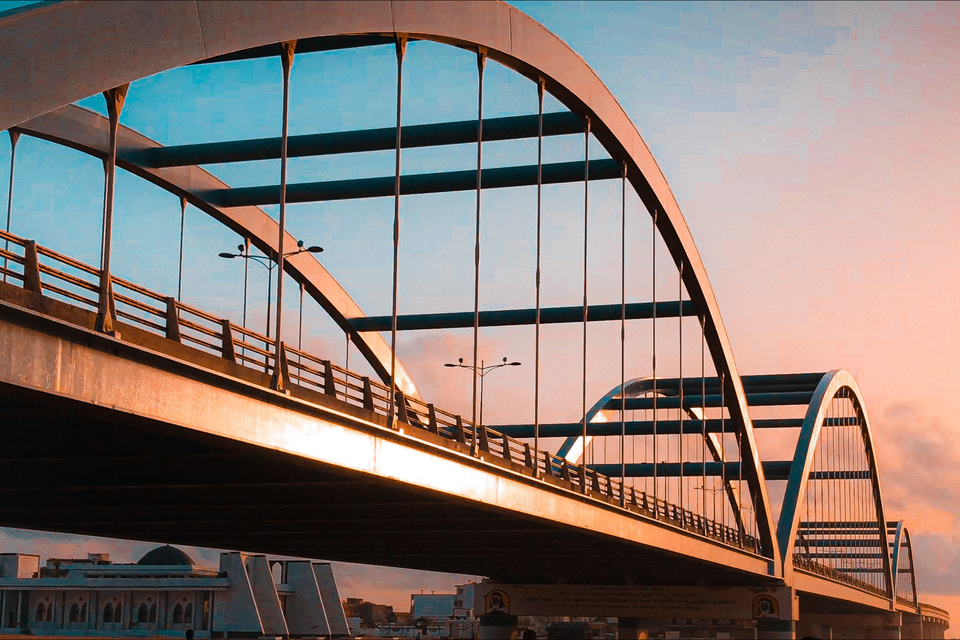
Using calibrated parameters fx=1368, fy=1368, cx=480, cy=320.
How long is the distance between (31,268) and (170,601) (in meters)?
90.4

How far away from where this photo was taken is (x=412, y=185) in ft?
115

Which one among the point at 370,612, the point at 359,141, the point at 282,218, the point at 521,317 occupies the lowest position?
the point at 370,612

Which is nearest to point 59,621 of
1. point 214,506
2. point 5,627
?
point 5,627

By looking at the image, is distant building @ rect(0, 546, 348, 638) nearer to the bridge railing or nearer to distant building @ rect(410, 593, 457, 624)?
the bridge railing

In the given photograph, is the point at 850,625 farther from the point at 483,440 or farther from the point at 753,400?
the point at 483,440

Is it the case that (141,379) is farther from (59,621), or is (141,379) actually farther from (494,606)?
(59,621)

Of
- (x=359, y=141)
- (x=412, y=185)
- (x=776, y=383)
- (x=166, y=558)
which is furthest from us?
(x=166, y=558)

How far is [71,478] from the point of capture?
78.3 feet

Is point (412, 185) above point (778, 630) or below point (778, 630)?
above

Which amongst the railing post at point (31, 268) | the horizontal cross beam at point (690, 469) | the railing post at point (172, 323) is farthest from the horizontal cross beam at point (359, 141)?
the horizontal cross beam at point (690, 469)

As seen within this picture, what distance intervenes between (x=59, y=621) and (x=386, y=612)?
3562 inches

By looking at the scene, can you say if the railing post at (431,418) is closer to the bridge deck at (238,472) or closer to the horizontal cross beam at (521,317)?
the bridge deck at (238,472)

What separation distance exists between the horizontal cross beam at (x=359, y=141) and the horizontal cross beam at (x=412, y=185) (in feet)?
11.2

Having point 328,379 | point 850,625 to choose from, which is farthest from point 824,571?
point 328,379
